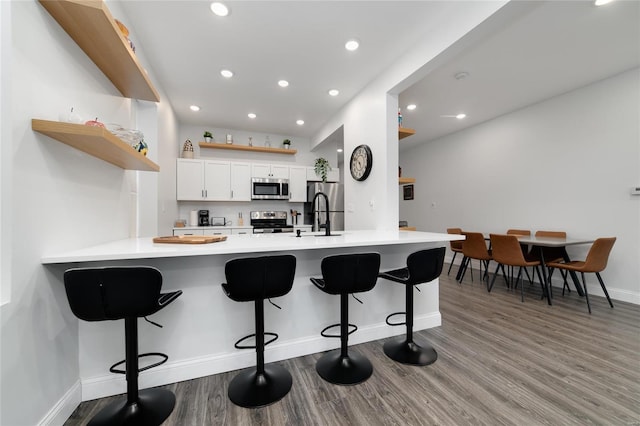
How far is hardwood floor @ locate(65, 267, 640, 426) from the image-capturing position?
142 centimetres

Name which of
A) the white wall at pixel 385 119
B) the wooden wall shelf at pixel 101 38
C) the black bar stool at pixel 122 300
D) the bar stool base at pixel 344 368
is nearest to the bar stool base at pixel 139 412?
the black bar stool at pixel 122 300

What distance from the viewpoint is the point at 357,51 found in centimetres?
267

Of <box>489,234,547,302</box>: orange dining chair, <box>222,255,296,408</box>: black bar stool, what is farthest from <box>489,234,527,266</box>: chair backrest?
<box>222,255,296,408</box>: black bar stool

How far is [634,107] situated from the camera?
3.09m

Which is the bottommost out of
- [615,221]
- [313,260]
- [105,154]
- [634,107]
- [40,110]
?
[313,260]

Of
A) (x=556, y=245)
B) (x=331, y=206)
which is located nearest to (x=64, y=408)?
(x=331, y=206)

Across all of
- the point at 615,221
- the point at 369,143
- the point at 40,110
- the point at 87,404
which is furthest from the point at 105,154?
the point at 615,221

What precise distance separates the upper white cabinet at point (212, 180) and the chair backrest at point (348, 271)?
357 centimetres

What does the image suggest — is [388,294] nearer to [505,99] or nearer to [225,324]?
[225,324]

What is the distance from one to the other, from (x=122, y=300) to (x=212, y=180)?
369 centimetres

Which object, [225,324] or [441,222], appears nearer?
[225,324]

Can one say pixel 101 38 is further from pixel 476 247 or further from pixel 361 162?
pixel 476 247

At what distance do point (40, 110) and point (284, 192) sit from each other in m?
3.81

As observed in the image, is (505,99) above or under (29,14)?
above
